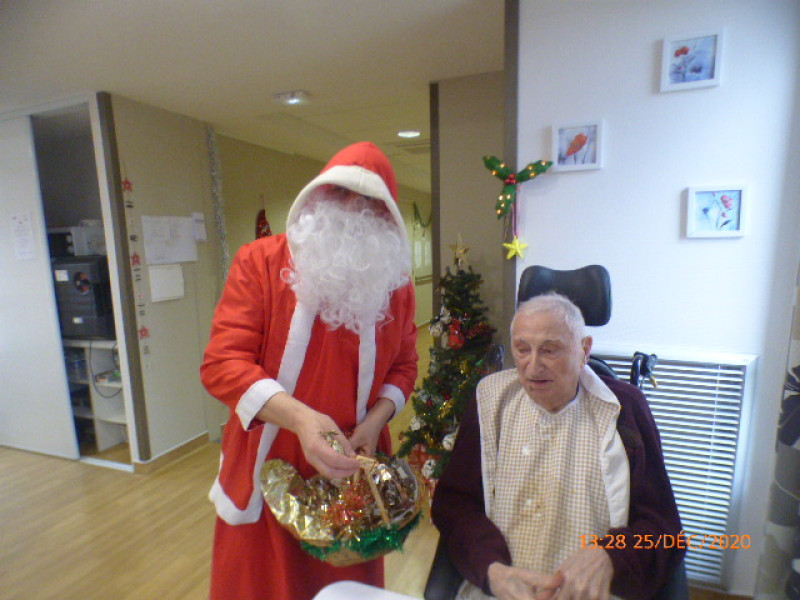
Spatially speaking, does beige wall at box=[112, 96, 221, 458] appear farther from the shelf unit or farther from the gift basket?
the gift basket

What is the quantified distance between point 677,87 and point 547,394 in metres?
1.35

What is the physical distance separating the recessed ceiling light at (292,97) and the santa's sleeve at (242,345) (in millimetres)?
2075

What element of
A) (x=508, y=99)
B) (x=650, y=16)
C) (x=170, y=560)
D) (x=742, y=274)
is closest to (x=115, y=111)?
(x=508, y=99)

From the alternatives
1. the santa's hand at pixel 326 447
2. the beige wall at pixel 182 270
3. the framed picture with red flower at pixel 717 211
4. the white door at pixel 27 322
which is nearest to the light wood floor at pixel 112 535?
the white door at pixel 27 322

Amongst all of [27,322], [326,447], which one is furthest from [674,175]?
[27,322]

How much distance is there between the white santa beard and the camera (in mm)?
1066

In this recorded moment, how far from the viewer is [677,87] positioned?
1679 mm

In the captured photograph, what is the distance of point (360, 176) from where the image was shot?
104 cm

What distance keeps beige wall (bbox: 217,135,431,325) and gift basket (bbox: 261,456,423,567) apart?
3.21 meters

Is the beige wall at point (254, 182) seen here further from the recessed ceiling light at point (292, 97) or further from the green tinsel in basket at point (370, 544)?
the green tinsel in basket at point (370, 544)

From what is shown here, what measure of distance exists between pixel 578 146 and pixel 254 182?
3.20 m

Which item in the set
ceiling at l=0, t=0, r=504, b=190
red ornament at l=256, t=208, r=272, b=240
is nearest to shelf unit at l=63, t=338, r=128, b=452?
red ornament at l=256, t=208, r=272, b=240

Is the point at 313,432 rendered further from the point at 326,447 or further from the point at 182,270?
the point at 182,270

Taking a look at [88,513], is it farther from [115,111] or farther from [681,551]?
[681,551]
